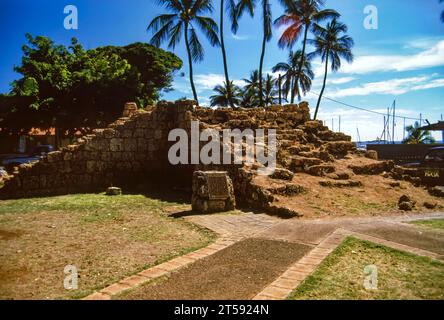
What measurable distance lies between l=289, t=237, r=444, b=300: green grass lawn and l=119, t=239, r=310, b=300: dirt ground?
1.43 feet

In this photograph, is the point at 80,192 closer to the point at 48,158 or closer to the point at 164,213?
the point at 48,158

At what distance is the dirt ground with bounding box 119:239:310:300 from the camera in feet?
10.1

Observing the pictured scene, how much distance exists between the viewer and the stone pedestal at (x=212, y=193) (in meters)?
7.06

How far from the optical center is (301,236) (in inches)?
198

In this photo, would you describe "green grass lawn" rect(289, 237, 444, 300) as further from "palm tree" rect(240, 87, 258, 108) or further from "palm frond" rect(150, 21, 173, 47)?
"palm tree" rect(240, 87, 258, 108)

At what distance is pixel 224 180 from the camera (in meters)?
7.34

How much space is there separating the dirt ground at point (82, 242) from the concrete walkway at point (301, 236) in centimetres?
27

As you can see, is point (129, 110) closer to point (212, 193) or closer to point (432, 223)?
point (212, 193)

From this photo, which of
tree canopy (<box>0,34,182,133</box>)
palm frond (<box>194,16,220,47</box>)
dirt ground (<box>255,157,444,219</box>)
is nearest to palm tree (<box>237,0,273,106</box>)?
palm frond (<box>194,16,220,47</box>)

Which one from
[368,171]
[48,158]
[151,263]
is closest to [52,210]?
[48,158]

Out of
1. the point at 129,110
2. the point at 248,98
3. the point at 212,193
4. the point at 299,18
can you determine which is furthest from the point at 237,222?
the point at 248,98

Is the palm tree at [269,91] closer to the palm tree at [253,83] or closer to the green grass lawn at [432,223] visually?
the palm tree at [253,83]

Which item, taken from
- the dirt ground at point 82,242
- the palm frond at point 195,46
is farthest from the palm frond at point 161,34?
the dirt ground at point 82,242
